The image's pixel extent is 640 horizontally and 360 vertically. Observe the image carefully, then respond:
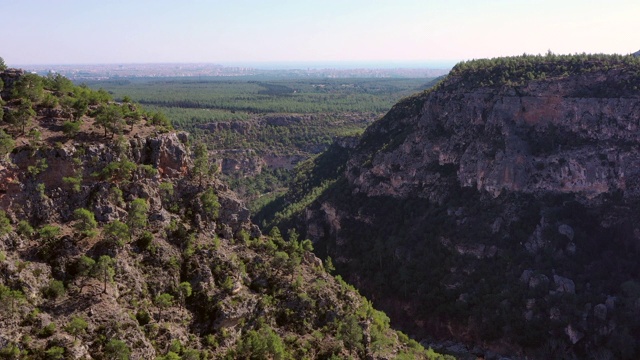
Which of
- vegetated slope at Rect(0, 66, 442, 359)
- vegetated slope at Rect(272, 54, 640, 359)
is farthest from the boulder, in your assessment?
vegetated slope at Rect(0, 66, 442, 359)

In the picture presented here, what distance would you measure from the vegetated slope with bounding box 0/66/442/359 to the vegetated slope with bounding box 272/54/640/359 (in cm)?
2780

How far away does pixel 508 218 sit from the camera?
259 feet

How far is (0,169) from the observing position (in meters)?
35.0

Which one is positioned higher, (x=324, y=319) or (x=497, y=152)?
(x=497, y=152)

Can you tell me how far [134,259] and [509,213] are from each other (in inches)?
2416

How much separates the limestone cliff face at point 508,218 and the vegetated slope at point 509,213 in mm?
190

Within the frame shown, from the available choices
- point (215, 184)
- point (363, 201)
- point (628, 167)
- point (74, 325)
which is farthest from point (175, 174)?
point (628, 167)

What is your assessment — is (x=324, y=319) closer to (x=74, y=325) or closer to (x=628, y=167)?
(x=74, y=325)

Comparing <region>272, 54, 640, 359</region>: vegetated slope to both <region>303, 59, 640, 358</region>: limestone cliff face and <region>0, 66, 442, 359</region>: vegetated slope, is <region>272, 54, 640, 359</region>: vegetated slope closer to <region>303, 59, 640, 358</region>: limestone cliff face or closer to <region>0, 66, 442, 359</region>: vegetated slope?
<region>303, 59, 640, 358</region>: limestone cliff face

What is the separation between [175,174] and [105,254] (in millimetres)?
11192

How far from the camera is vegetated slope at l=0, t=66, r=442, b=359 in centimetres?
3250

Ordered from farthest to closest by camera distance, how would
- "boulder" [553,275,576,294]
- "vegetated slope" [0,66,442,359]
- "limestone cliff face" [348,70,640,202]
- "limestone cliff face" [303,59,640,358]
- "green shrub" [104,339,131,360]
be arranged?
"limestone cliff face" [348,70,640,202], "limestone cliff face" [303,59,640,358], "boulder" [553,275,576,294], "vegetated slope" [0,66,442,359], "green shrub" [104,339,131,360]

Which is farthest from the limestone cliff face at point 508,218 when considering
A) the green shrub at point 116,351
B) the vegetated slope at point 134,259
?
the green shrub at point 116,351

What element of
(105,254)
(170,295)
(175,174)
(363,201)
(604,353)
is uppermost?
(175,174)
